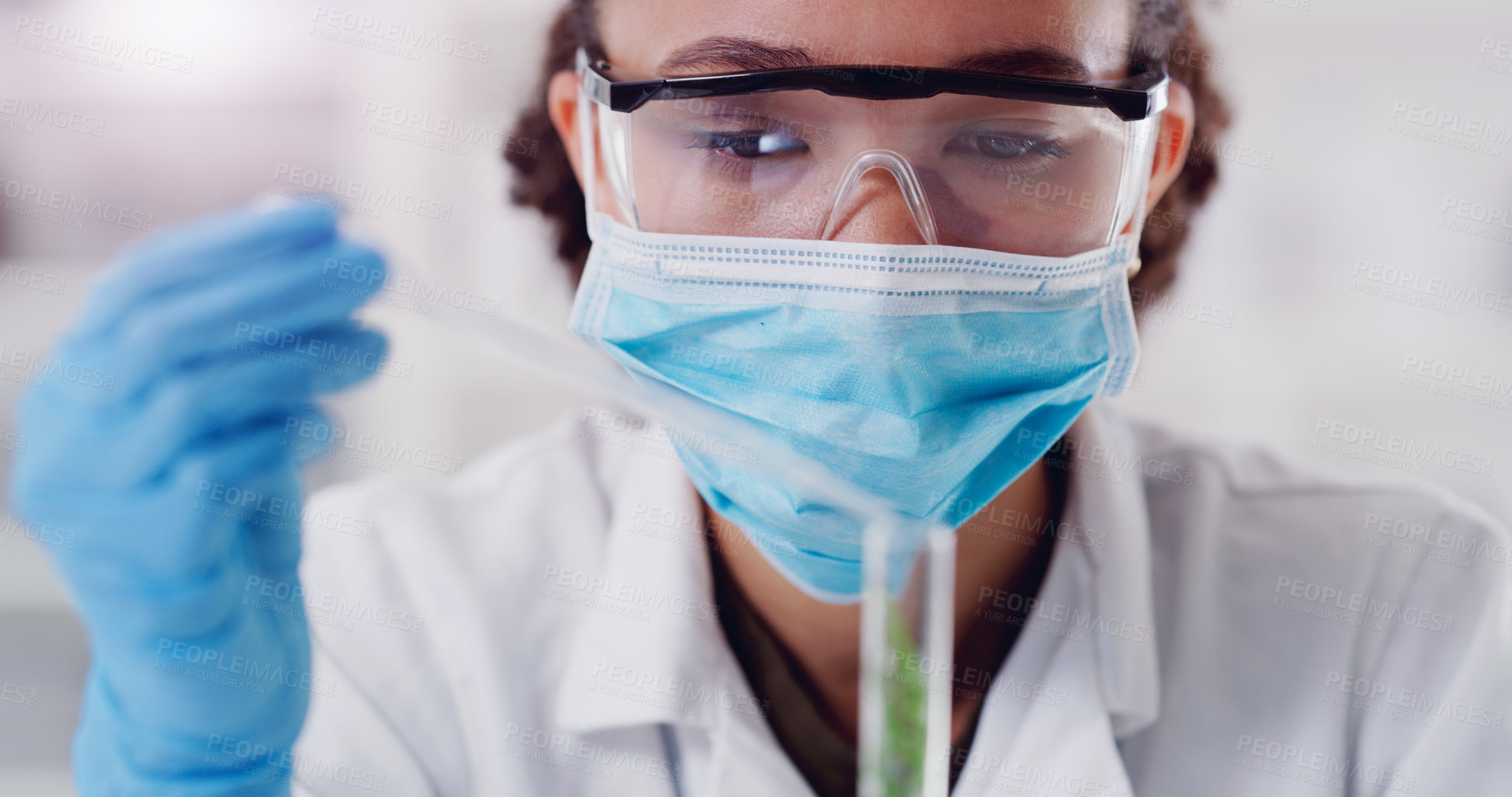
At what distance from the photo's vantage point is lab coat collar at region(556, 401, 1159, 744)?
1223mm

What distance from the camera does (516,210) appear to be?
1706mm

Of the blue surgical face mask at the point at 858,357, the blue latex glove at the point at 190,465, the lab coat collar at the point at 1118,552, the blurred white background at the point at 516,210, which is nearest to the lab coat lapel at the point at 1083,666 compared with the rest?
the lab coat collar at the point at 1118,552

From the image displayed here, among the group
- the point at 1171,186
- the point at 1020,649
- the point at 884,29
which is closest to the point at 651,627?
the point at 1020,649

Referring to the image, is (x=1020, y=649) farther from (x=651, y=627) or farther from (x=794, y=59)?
(x=794, y=59)

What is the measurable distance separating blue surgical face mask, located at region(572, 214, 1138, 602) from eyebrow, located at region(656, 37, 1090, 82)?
17 centimetres

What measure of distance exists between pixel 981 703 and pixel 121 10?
1.60 meters

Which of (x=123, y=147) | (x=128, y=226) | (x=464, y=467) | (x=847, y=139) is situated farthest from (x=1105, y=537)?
(x=123, y=147)

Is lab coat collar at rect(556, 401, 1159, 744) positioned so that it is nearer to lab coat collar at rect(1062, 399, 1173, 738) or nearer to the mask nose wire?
lab coat collar at rect(1062, 399, 1173, 738)

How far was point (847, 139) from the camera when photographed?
105 cm

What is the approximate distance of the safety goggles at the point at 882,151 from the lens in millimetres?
1029

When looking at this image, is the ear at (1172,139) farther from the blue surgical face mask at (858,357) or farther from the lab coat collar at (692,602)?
the lab coat collar at (692,602)

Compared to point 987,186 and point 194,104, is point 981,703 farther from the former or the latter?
point 194,104

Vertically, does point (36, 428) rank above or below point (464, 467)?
above

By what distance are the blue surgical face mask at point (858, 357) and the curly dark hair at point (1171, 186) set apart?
41cm
